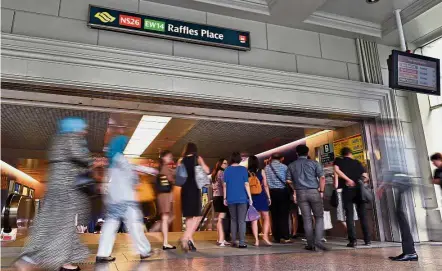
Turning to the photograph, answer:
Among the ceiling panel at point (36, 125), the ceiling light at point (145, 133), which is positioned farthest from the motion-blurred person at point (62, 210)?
the ceiling light at point (145, 133)

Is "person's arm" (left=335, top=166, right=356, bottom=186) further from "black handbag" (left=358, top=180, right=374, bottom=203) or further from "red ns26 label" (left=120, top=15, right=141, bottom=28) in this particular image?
"red ns26 label" (left=120, top=15, right=141, bottom=28)

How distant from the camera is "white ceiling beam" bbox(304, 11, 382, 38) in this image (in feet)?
16.7

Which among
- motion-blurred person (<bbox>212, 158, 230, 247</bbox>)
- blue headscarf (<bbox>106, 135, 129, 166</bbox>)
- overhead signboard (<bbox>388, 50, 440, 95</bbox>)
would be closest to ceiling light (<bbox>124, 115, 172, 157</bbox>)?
motion-blurred person (<bbox>212, 158, 230, 247</bbox>)

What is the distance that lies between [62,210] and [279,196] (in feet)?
12.1

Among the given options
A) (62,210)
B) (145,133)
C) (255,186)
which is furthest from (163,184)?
(145,133)

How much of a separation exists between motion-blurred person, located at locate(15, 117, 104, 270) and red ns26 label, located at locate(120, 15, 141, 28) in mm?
1742

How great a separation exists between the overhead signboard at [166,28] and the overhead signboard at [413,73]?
2052 millimetres

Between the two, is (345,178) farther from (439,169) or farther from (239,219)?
(239,219)

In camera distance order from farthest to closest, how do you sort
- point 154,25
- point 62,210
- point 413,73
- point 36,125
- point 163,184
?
point 36,125 < point 413,73 < point 163,184 < point 154,25 < point 62,210

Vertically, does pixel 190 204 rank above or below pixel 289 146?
below

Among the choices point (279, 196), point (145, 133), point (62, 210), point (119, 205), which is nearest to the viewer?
point (62, 210)

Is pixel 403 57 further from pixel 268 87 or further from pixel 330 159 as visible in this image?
pixel 330 159

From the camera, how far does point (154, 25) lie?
4.26 m

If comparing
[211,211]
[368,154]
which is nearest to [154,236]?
[211,211]
